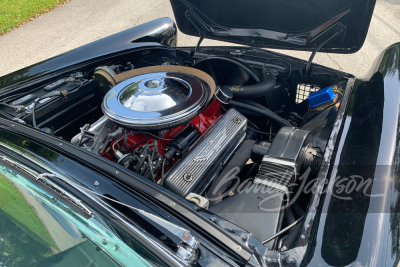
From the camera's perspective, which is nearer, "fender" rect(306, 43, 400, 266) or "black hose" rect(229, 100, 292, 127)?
"fender" rect(306, 43, 400, 266)

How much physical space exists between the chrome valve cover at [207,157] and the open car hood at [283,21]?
0.62 metres

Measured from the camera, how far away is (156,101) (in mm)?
1375

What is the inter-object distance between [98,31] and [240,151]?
4679 millimetres

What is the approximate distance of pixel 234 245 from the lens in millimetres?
806

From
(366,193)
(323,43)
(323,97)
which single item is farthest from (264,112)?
(366,193)

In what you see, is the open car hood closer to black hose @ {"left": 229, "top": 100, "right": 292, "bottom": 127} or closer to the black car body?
the black car body

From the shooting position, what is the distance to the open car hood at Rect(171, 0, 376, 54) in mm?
1594

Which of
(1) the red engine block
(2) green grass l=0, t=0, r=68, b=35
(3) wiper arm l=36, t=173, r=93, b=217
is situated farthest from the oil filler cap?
(2) green grass l=0, t=0, r=68, b=35

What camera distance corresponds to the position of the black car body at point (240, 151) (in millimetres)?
844

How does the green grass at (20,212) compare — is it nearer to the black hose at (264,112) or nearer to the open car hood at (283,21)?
the black hose at (264,112)

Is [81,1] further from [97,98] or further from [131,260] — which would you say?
[131,260]

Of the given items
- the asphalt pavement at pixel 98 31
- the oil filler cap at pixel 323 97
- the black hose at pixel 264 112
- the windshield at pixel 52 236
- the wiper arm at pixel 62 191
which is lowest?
the windshield at pixel 52 236

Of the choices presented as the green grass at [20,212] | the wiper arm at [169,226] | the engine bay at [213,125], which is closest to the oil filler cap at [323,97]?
the engine bay at [213,125]

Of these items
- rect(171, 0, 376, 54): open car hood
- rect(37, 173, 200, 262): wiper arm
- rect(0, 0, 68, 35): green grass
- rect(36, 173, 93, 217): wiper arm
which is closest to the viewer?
rect(37, 173, 200, 262): wiper arm
